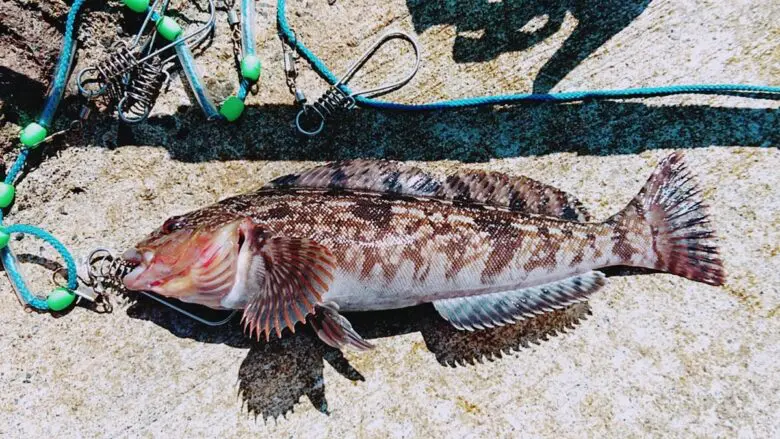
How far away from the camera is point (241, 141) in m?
3.94

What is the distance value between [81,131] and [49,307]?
116cm

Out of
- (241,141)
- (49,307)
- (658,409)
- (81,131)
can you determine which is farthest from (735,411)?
(81,131)

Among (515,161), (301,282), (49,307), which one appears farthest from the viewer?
(515,161)

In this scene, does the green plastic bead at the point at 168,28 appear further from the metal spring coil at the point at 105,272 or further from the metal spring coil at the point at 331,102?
the metal spring coil at the point at 105,272

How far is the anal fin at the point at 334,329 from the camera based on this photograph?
Result: 3.12 m

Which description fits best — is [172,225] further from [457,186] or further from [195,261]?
[457,186]

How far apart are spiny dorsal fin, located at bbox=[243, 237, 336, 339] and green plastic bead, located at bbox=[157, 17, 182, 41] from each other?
1690 millimetres

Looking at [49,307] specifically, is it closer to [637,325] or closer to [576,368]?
[576,368]

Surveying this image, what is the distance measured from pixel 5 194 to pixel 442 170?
109 inches

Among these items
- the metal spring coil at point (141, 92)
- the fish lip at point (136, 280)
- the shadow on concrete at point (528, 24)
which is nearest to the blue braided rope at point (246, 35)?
the metal spring coil at point (141, 92)

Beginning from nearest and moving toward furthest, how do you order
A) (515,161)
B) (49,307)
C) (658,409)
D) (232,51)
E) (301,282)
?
1. (301,282)
2. (658,409)
3. (49,307)
4. (515,161)
5. (232,51)

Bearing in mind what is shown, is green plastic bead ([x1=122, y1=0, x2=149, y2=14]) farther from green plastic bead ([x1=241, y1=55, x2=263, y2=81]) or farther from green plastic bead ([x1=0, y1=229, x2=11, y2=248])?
green plastic bead ([x1=0, y1=229, x2=11, y2=248])

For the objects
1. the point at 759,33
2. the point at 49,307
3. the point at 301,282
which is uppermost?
the point at 759,33

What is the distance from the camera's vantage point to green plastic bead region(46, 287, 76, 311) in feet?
11.6
